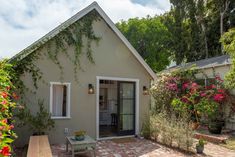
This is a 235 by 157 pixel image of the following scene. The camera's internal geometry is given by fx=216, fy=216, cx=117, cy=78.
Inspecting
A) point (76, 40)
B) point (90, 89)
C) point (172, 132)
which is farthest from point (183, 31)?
point (172, 132)

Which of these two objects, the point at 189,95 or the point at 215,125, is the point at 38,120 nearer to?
the point at 215,125

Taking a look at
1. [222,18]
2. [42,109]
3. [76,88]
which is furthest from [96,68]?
[222,18]

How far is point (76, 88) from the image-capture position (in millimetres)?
9250

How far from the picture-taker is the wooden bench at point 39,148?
214 inches

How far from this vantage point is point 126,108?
1038 cm

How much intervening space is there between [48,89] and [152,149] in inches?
187

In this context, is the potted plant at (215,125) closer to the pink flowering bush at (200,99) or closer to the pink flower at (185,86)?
the pink flowering bush at (200,99)

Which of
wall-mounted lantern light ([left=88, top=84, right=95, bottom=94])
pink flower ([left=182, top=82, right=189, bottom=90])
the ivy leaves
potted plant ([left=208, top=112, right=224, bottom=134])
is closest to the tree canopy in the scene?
pink flower ([left=182, top=82, right=189, bottom=90])

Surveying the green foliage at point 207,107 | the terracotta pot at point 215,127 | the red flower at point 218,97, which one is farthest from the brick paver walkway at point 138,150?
the red flower at point 218,97

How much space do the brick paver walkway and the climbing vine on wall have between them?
293cm

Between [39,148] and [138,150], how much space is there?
3690 millimetres

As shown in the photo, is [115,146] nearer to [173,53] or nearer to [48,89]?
[48,89]

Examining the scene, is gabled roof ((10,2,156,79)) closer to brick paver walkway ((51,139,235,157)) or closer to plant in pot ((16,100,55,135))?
plant in pot ((16,100,55,135))

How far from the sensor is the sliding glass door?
10180mm
